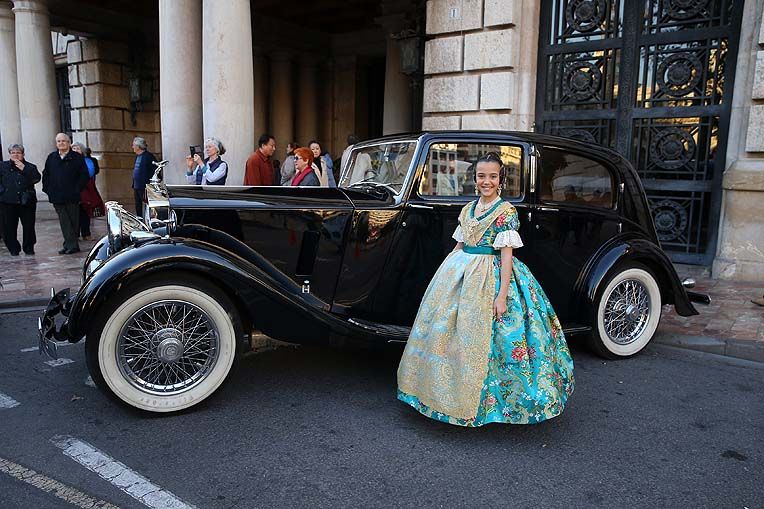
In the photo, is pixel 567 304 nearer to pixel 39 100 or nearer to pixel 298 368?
pixel 298 368

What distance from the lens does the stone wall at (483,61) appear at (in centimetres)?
880

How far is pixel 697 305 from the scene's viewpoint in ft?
20.8

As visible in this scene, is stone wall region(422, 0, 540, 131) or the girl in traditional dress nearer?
the girl in traditional dress

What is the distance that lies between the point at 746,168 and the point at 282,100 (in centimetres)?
1372

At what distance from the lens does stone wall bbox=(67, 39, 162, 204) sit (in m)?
16.3

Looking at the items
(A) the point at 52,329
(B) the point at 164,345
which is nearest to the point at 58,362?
(A) the point at 52,329

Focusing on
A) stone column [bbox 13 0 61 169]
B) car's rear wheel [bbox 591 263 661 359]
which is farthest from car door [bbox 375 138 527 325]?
stone column [bbox 13 0 61 169]

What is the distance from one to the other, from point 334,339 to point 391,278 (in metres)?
0.58

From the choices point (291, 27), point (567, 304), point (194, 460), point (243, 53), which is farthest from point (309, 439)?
point (291, 27)

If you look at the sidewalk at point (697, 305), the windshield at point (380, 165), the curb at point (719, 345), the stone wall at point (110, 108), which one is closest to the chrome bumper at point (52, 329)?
the windshield at point (380, 165)

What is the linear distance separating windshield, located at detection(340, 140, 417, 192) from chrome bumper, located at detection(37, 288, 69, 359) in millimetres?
2238

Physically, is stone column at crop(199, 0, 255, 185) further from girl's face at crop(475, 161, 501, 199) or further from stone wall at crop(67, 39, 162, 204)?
stone wall at crop(67, 39, 162, 204)

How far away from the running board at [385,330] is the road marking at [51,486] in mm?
1769

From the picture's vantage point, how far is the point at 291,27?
16922 mm
